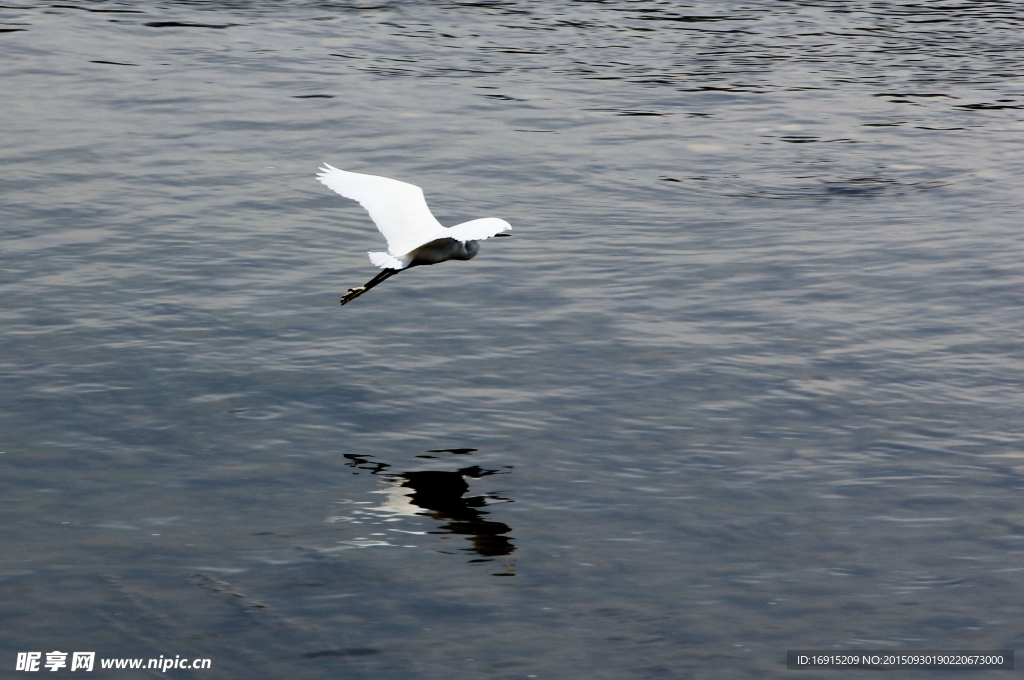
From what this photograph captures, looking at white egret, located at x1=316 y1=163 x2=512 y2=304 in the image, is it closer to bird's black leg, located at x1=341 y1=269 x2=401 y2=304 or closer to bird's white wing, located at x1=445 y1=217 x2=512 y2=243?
bird's black leg, located at x1=341 y1=269 x2=401 y2=304

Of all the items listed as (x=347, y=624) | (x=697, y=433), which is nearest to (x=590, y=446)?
(x=697, y=433)

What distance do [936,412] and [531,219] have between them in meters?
7.24

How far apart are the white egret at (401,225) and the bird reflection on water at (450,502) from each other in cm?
194

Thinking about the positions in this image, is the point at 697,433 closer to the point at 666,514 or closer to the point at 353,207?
the point at 666,514

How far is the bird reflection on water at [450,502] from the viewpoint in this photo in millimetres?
11422

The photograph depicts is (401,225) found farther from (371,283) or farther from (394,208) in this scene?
(371,283)

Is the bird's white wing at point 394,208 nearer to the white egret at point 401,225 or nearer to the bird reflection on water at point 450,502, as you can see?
the white egret at point 401,225

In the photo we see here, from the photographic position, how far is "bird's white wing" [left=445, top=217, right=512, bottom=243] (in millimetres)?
12193

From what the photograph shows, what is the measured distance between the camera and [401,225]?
1383 centimetres

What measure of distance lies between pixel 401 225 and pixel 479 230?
1673 mm

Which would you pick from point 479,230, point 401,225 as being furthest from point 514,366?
point 479,230

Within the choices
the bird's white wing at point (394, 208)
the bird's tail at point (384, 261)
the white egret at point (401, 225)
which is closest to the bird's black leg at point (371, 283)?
the white egret at point (401, 225)

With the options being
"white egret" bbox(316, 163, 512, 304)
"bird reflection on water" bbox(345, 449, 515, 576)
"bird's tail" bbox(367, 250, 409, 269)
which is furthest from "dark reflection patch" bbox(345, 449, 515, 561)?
→ "white egret" bbox(316, 163, 512, 304)

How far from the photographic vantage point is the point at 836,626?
10336mm
